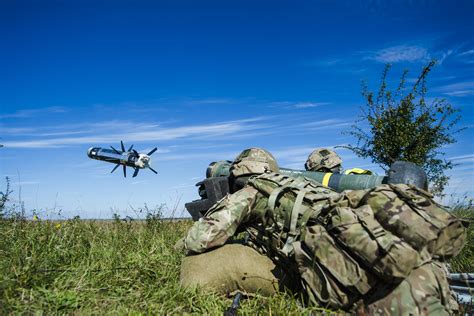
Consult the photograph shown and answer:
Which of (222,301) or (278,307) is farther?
(222,301)

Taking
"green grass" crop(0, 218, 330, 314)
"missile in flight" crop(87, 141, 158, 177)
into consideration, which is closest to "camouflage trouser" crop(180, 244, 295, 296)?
"green grass" crop(0, 218, 330, 314)

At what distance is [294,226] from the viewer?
14.8ft

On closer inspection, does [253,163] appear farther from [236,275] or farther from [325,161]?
[325,161]

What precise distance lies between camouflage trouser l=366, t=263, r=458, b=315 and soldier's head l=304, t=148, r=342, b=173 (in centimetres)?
540

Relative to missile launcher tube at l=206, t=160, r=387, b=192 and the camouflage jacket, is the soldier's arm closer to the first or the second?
the camouflage jacket

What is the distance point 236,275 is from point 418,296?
1.88m

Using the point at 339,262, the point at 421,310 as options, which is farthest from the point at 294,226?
the point at 421,310

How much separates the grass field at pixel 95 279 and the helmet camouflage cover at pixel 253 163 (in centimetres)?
141

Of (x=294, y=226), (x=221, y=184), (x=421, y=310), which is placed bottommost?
(x=421, y=310)

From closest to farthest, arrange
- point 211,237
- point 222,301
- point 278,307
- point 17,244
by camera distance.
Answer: point 278,307 → point 222,301 → point 211,237 → point 17,244

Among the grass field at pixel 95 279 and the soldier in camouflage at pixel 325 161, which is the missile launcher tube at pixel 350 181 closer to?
the soldier in camouflage at pixel 325 161

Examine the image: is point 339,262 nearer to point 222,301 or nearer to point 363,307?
point 363,307

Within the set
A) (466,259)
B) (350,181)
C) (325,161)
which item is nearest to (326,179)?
(350,181)

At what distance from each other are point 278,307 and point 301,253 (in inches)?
22.1
